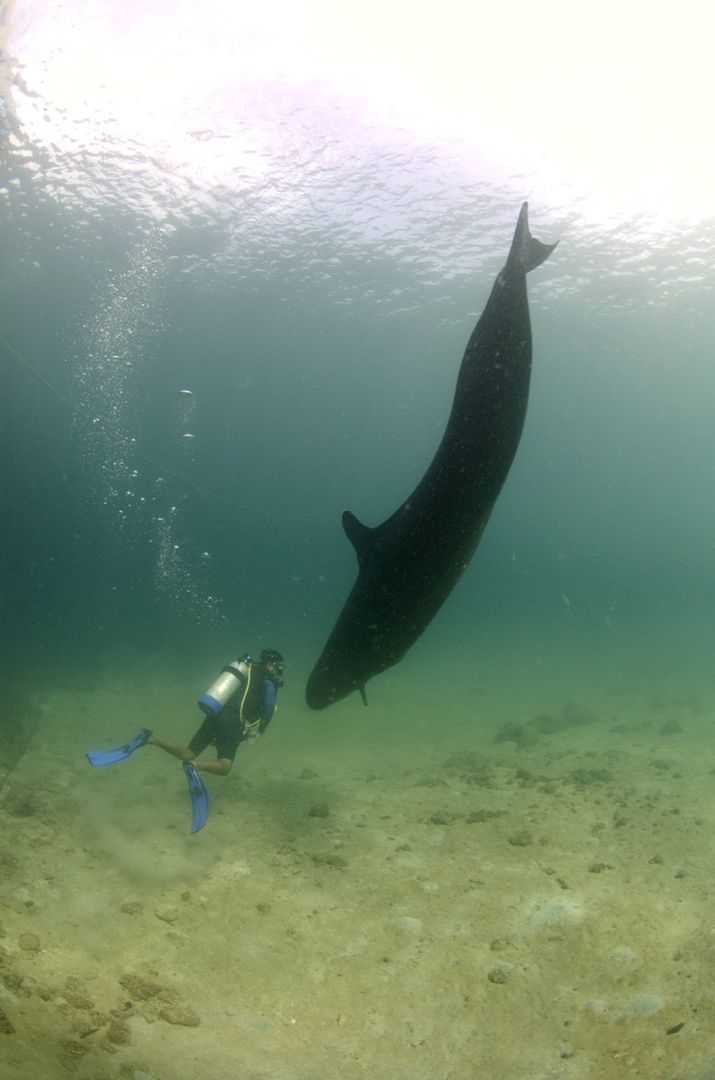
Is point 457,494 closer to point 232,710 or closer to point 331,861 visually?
point 331,861

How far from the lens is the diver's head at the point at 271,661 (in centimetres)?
809

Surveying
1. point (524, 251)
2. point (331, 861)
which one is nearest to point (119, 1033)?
point (331, 861)

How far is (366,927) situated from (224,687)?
3646 mm

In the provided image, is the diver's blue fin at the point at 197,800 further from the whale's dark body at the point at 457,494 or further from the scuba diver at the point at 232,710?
the whale's dark body at the point at 457,494

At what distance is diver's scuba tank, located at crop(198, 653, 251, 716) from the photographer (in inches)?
297

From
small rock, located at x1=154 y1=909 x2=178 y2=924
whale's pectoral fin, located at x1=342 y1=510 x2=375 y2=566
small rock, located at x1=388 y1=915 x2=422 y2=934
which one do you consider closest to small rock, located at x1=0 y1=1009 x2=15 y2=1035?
small rock, located at x1=154 y1=909 x2=178 y2=924

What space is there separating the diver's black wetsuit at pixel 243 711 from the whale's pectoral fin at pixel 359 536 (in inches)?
196

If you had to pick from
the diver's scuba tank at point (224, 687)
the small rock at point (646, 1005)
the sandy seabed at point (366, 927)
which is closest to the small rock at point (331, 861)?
the sandy seabed at point (366, 927)

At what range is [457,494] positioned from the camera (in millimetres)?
2961

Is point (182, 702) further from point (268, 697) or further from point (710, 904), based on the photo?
point (710, 904)

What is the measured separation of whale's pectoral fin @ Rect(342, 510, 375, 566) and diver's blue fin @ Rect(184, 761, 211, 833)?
4607mm

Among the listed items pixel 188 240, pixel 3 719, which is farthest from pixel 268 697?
pixel 188 240

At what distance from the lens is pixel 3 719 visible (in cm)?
1186

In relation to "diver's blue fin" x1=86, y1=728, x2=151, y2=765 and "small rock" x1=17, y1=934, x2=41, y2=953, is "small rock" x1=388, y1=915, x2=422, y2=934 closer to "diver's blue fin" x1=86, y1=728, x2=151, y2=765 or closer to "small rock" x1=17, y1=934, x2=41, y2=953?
"small rock" x1=17, y1=934, x2=41, y2=953
